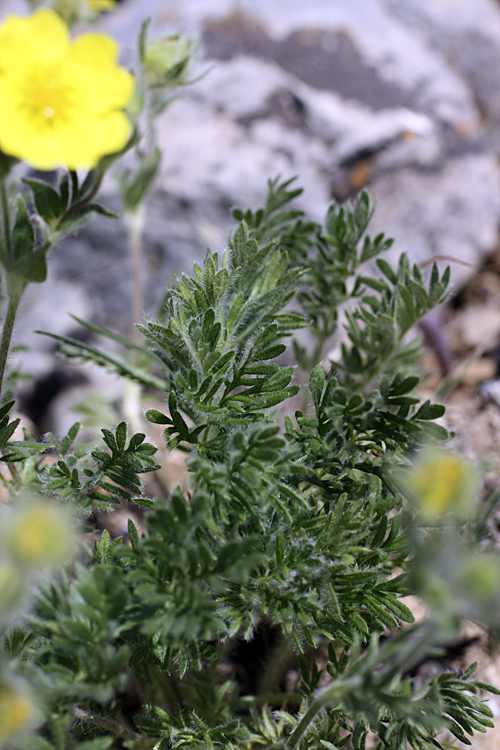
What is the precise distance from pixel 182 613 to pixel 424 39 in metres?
4.00

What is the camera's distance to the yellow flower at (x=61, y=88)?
1510 millimetres

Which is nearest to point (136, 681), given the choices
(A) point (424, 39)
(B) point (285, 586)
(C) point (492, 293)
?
(B) point (285, 586)

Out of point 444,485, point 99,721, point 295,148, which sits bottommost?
point 99,721

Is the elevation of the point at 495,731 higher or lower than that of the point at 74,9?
lower

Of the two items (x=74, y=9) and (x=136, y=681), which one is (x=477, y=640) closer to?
(x=136, y=681)

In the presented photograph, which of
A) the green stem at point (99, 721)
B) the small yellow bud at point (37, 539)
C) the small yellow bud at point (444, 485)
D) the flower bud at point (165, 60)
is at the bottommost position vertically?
the green stem at point (99, 721)

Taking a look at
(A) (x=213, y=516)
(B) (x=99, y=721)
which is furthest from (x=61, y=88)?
(B) (x=99, y=721)

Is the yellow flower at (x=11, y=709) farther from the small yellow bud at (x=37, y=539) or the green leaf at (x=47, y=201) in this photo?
the green leaf at (x=47, y=201)

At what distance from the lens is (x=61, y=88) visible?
1618 millimetres

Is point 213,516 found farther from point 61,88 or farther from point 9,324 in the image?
point 61,88

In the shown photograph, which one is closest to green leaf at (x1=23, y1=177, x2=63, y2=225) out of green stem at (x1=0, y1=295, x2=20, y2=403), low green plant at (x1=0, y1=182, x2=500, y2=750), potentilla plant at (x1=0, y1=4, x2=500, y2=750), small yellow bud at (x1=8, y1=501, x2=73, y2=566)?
potentilla plant at (x1=0, y1=4, x2=500, y2=750)

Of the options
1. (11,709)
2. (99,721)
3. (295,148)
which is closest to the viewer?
(11,709)

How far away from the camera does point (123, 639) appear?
1.54 meters

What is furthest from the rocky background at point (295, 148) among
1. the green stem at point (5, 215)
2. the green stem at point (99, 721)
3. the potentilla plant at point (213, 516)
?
the green stem at point (99, 721)
